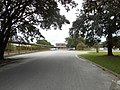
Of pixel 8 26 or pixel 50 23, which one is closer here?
pixel 8 26

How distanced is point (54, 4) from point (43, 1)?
1280 millimetres

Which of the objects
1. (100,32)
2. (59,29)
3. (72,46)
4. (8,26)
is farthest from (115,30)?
(72,46)

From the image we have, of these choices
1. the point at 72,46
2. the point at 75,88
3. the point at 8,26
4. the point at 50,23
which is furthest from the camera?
the point at 72,46

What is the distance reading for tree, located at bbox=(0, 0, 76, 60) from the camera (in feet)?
92.8

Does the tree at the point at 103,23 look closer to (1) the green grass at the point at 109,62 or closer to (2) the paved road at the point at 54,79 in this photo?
(1) the green grass at the point at 109,62

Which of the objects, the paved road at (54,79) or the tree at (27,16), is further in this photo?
the tree at (27,16)

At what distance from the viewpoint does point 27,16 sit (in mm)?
33375

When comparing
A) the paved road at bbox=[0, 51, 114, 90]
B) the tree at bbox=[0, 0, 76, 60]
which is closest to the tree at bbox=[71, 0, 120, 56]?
the tree at bbox=[0, 0, 76, 60]

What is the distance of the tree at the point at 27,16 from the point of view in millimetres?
28281

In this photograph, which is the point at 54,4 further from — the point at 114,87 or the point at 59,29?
the point at 114,87

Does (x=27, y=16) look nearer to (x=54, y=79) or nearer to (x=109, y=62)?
(x=109, y=62)

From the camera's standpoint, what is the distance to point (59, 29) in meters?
36.7

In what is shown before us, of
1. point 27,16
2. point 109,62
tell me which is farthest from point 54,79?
point 27,16

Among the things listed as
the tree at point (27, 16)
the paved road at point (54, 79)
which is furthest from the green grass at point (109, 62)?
the tree at point (27, 16)
